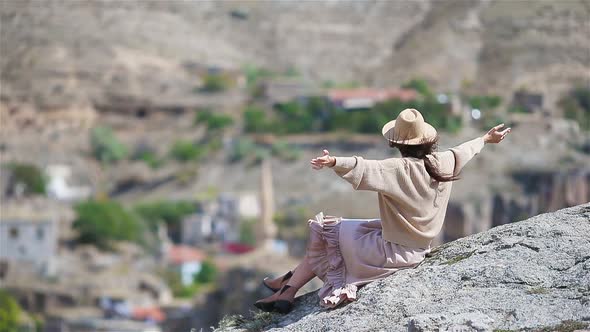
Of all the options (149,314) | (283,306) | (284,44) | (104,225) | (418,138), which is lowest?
(104,225)

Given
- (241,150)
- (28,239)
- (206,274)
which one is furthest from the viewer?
(241,150)

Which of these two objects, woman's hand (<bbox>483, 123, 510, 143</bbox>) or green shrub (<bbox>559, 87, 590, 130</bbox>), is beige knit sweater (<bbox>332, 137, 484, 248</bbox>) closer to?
woman's hand (<bbox>483, 123, 510, 143</bbox>)

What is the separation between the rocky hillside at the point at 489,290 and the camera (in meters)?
6.60

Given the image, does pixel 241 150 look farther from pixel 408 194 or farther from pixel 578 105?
pixel 408 194

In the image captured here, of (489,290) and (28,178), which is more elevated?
(489,290)

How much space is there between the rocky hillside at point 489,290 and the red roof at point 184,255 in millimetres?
45689

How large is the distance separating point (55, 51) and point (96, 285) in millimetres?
45615

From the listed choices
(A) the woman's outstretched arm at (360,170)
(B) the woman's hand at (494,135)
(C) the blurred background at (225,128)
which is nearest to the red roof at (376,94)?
(C) the blurred background at (225,128)

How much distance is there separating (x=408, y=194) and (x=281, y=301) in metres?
0.88

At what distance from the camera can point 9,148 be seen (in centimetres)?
7906

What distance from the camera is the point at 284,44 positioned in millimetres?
107750

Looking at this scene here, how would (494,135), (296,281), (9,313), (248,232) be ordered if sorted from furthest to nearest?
(248,232)
(9,313)
(494,135)
(296,281)

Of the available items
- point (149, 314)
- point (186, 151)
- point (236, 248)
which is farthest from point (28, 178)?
point (149, 314)

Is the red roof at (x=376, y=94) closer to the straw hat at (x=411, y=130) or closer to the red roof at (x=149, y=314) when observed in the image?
the red roof at (x=149, y=314)
